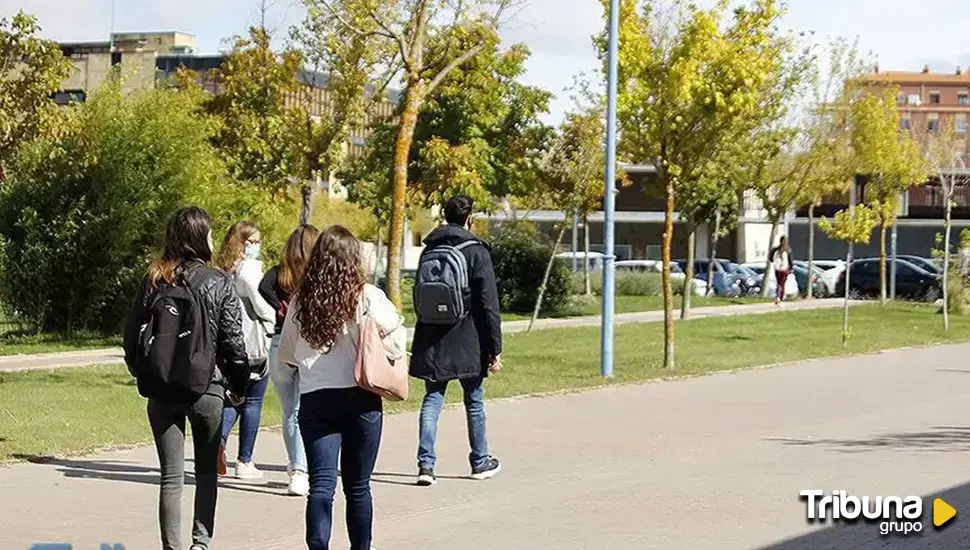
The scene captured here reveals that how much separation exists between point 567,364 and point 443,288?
1054 centimetres

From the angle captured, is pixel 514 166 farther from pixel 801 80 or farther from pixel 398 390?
pixel 398 390

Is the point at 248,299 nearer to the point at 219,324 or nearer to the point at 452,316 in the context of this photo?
the point at 452,316

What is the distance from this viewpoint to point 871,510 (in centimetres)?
943

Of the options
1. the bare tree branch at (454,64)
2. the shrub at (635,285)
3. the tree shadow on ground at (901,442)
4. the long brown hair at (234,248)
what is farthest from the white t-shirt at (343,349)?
the shrub at (635,285)

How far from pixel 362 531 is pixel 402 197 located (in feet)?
44.1

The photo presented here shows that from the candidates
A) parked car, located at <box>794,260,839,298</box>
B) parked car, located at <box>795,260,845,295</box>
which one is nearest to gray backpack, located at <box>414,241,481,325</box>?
parked car, located at <box>794,260,839,298</box>

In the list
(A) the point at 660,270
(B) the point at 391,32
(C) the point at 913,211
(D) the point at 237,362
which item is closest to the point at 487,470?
(D) the point at 237,362

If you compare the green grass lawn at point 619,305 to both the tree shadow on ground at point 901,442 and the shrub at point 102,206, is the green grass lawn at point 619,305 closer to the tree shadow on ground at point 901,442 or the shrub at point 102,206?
the shrub at point 102,206

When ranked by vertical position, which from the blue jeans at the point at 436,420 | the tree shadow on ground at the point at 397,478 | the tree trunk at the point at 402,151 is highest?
the tree trunk at the point at 402,151

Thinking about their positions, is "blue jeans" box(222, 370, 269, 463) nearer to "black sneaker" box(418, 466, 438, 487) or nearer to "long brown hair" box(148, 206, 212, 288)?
"black sneaker" box(418, 466, 438, 487)

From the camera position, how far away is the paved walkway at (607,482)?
28.2ft

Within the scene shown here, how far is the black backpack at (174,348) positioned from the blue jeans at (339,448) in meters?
0.55

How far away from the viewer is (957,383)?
19312 mm

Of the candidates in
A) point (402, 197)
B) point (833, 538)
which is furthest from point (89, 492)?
point (402, 197)
